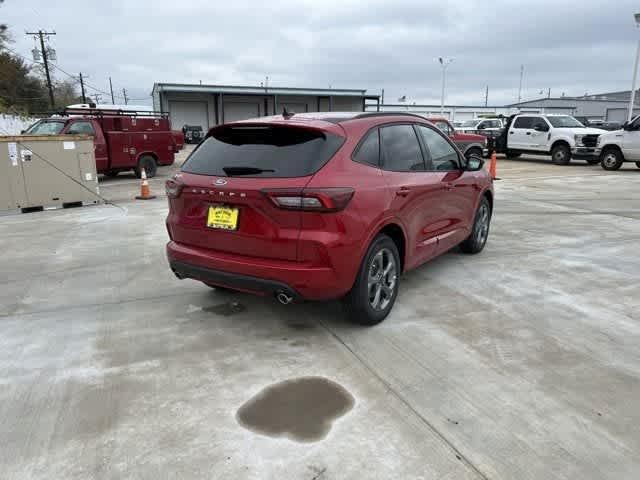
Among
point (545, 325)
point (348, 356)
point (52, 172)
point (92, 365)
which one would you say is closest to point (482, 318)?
point (545, 325)

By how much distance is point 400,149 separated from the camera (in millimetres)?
4336

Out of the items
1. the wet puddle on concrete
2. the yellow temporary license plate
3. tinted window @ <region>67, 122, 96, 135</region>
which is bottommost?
the wet puddle on concrete

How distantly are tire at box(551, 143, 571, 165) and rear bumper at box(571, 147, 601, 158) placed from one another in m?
0.23

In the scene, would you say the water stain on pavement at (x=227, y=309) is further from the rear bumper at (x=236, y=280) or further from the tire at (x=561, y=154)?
the tire at (x=561, y=154)

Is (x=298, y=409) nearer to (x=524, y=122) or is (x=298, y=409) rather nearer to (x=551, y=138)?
(x=551, y=138)

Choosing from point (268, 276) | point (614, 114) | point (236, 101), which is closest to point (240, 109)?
point (236, 101)

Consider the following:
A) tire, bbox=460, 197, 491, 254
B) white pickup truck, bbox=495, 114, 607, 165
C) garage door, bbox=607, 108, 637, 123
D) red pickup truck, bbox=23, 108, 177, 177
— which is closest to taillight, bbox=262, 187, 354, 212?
tire, bbox=460, 197, 491, 254

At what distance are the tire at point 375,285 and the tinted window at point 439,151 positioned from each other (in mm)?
1216

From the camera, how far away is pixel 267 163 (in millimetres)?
3566

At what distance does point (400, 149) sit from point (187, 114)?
44.9 metres

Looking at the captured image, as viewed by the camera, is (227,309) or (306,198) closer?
(306,198)

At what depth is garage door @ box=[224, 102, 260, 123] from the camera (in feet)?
154

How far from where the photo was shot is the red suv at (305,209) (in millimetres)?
3398

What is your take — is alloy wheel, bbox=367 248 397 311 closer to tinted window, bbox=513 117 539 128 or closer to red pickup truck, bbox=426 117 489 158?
red pickup truck, bbox=426 117 489 158
